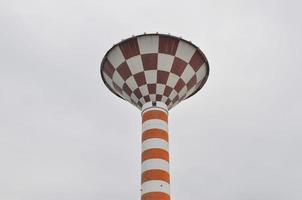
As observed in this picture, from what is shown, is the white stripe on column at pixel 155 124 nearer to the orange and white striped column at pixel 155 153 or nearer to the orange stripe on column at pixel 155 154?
the orange and white striped column at pixel 155 153

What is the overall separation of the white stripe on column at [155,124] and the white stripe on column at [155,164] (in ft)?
3.64

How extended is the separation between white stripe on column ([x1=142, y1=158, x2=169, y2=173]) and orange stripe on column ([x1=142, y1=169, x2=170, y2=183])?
0.10 m

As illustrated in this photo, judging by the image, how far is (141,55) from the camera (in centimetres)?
1491

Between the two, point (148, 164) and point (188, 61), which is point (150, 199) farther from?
point (188, 61)

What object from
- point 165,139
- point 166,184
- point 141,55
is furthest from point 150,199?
point 141,55

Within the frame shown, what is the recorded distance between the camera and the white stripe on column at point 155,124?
14148mm

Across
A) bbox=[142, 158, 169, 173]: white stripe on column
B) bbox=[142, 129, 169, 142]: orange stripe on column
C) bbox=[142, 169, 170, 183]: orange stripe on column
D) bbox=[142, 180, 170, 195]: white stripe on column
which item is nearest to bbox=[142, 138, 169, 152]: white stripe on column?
bbox=[142, 129, 169, 142]: orange stripe on column

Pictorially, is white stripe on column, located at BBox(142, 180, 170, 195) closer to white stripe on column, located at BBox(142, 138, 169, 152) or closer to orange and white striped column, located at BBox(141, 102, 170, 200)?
orange and white striped column, located at BBox(141, 102, 170, 200)

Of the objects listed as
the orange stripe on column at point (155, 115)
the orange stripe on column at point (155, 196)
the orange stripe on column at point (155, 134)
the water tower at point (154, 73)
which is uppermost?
the water tower at point (154, 73)

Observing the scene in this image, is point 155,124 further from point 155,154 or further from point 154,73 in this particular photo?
point 154,73

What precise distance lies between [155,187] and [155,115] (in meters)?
2.41

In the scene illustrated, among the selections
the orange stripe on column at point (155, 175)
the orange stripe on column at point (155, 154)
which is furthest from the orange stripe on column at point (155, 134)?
the orange stripe on column at point (155, 175)

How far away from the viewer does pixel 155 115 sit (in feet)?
47.3

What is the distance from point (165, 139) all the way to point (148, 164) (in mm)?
1012
